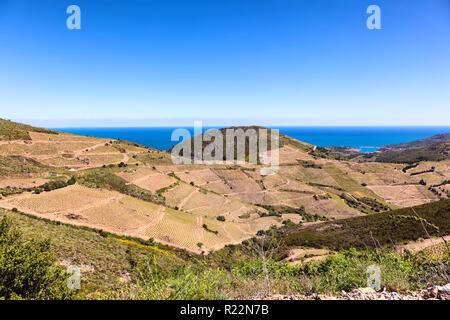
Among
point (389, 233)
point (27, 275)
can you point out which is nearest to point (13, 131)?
point (27, 275)

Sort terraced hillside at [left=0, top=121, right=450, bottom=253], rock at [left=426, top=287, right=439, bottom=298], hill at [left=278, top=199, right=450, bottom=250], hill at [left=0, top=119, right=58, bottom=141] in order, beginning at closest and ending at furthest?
rock at [left=426, top=287, right=439, bottom=298] < hill at [left=278, top=199, right=450, bottom=250] < terraced hillside at [left=0, top=121, right=450, bottom=253] < hill at [left=0, top=119, right=58, bottom=141]

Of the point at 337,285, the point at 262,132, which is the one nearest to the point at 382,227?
the point at 337,285

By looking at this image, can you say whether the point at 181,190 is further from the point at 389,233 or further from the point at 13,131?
the point at 13,131

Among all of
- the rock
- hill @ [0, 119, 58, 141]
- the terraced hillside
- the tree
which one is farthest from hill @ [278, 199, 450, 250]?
hill @ [0, 119, 58, 141]

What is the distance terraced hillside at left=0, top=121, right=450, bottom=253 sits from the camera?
2930 centimetres

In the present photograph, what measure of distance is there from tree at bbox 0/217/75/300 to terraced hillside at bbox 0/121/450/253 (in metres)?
22.6

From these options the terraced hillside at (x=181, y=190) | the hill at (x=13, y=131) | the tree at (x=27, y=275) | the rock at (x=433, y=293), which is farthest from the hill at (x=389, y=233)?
the hill at (x=13, y=131)

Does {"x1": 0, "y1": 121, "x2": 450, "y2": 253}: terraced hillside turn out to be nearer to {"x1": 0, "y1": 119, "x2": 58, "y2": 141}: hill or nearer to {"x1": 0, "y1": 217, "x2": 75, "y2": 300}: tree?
{"x1": 0, "y1": 119, "x2": 58, "y2": 141}: hill

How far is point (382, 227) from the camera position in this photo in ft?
72.3

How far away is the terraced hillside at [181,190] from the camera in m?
29.3

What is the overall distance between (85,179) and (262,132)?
11076cm

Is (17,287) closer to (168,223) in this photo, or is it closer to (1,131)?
(168,223)
